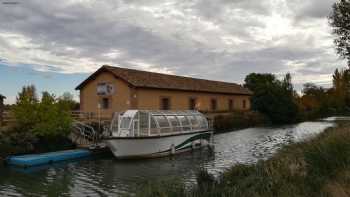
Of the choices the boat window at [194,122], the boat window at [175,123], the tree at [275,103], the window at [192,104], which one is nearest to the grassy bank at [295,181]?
the boat window at [175,123]

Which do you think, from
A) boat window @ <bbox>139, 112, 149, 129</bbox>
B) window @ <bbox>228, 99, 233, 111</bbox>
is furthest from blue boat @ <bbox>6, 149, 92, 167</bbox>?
window @ <bbox>228, 99, 233, 111</bbox>

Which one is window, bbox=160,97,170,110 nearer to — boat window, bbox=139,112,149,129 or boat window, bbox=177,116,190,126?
boat window, bbox=177,116,190,126

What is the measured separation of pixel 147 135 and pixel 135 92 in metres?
11.4

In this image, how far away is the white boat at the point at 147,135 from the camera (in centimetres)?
2086

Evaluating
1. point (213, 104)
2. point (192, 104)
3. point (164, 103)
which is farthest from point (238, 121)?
point (164, 103)

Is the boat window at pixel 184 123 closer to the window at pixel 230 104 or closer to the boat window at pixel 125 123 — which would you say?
the boat window at pixel 125 123

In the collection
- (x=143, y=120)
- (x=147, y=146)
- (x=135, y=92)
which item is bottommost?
(x=147, y=146)

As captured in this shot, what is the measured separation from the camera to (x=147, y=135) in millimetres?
21406

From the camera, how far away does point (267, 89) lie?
198 feet

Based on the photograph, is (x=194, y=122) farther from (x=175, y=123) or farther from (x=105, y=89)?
(x=105, y=89)

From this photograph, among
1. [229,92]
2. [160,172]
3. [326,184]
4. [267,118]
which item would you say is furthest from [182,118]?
[267,118]

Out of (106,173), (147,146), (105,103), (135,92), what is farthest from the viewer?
(105,103)

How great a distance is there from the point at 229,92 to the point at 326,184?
138 feet

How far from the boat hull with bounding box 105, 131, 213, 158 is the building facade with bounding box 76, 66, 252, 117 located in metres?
9.46
